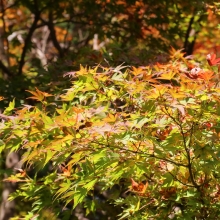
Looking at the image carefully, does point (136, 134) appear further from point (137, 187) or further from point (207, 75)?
point (137, 187)

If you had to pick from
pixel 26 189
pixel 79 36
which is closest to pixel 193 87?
pixel 26 189

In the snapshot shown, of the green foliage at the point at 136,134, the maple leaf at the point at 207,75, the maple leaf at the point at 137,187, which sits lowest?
the maple leaf at the point at 137,187

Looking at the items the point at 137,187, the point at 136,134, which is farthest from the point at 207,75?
the point at 137,187

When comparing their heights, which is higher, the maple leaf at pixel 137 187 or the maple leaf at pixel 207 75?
the maple leaf at pixel 207 75

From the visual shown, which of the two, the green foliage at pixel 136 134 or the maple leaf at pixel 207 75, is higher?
the maple leaf at pixel 207 75

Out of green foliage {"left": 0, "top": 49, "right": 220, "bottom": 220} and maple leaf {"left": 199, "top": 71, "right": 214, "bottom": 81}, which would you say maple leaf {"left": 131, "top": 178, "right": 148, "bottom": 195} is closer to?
green foliage {"left": 0, "top": 49, "right": 220, "bottom": 220}

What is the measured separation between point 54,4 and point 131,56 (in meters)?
1.57

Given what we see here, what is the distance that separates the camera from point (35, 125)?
2.37 m

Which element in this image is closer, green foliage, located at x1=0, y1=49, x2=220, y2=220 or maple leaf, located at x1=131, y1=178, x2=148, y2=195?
green foliage, located at x1=0, y1=49, x2=220, y2=220

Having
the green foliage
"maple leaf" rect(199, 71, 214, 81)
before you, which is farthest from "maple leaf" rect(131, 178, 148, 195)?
"maple leaf" rect(199, 71, 214, 81)

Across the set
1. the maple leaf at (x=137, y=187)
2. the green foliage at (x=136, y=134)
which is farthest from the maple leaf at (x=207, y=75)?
the maple leaf at (x=137, y=187)

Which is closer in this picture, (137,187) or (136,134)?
(136,134)

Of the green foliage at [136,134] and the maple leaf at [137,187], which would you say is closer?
the green foliage at [136,134]

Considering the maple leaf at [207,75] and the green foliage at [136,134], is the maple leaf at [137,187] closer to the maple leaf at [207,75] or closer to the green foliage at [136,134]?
the green foliage at [136,134]
